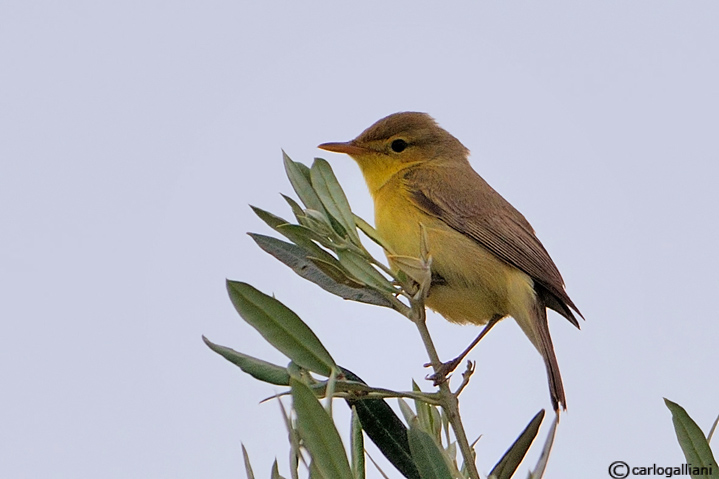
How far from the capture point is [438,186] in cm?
529

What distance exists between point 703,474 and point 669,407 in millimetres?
169

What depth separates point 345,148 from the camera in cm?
561

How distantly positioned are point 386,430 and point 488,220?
9.00ft

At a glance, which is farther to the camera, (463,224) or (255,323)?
(463,224)

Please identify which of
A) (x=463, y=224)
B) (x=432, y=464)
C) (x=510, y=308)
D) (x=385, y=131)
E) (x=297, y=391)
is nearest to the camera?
(x=297, y=391)

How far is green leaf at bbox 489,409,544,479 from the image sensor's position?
250cm

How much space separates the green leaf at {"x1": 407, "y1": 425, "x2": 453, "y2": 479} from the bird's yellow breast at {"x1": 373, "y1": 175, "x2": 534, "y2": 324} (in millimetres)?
2394

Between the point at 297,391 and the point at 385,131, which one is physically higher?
the point at 385,131

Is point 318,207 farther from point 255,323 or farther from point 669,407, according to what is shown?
point 669,407

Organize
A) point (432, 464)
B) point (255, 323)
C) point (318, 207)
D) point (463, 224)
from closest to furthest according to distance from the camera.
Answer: point (432, 464)
point (255, 323)
point (318, 207)
point (463, 224)

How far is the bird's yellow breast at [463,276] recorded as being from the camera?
4605 mm

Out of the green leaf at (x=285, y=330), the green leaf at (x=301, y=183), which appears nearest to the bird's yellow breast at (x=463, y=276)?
the green leaf at (x=301, y=183)

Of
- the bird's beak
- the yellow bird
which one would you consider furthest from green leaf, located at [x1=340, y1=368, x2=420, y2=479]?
the bird's beak

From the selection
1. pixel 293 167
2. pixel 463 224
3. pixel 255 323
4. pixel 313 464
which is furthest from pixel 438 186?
pixel 313 464
